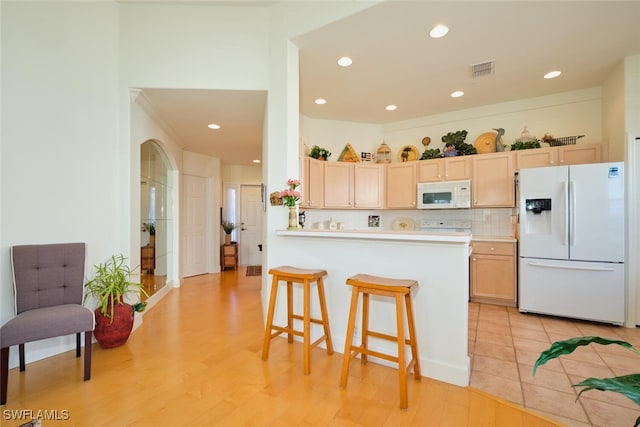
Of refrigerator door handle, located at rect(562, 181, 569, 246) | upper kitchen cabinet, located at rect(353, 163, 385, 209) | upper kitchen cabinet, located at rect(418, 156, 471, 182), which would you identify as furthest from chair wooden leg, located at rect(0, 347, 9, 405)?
refrigerator door handle, located at rect(562, 181, 569, 246)

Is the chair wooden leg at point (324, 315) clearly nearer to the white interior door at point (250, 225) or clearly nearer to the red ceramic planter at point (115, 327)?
the red ceramic planter at point (115, 327)

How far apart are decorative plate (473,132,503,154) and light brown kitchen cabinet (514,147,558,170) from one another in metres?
0.40

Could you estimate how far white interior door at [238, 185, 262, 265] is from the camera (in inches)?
283

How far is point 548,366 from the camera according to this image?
87.7 inches

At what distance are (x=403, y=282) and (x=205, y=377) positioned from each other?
1.64m

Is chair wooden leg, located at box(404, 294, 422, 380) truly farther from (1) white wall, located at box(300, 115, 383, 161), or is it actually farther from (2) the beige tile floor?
(1) white wall, located at box(300, 115, 383, 161)

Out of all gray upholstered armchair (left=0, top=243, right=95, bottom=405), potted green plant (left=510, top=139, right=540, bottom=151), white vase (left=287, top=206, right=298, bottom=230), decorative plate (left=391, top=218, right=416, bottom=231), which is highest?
potted green plant (left=510, top=139, right=540, bottom=151)

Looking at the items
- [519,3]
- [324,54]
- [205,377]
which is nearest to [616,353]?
[519,3]

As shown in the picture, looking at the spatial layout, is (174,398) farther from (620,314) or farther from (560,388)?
(620,314)

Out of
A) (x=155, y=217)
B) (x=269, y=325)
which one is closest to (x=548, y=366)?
(x=269, y=325)

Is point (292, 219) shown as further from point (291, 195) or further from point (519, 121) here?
point (519, 121)

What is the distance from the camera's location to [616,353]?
8.01 ft

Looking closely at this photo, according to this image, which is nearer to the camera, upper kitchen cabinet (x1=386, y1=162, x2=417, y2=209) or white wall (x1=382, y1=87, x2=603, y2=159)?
white wall (x1=382, y1=87, x2=603, y2=159)

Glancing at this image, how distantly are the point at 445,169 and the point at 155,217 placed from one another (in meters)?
4.47
